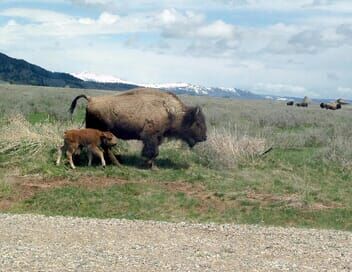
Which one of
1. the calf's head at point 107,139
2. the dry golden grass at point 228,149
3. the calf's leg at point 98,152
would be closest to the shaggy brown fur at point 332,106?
the dry golden grass at point 228,149

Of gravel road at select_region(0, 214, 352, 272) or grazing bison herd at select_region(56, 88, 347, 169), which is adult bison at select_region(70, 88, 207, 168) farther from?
gravel road at select_region(0, 214, 352, 272)

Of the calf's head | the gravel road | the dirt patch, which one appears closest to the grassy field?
the dirt patch

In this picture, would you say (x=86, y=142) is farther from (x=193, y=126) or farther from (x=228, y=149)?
(x=228, y=149)

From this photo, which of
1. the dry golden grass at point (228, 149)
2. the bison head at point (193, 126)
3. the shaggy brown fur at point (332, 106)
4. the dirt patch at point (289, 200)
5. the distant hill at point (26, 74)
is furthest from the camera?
the distant hill at point (26, 74)

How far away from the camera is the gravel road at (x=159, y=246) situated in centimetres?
919

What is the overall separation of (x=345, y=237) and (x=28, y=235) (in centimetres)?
534

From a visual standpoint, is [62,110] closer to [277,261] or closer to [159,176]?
[159,176]

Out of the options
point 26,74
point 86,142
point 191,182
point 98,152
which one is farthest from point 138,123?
point 26,74

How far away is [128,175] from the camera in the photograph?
17.7 meters

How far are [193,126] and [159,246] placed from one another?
947 centimetres

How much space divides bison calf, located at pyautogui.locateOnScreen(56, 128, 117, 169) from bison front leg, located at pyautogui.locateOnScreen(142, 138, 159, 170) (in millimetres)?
902

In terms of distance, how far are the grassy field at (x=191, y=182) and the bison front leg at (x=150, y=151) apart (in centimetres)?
31

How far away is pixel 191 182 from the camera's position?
17375mm

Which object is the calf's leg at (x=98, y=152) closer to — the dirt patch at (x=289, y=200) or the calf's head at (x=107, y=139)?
the calf's head at (x=107, y=139)
